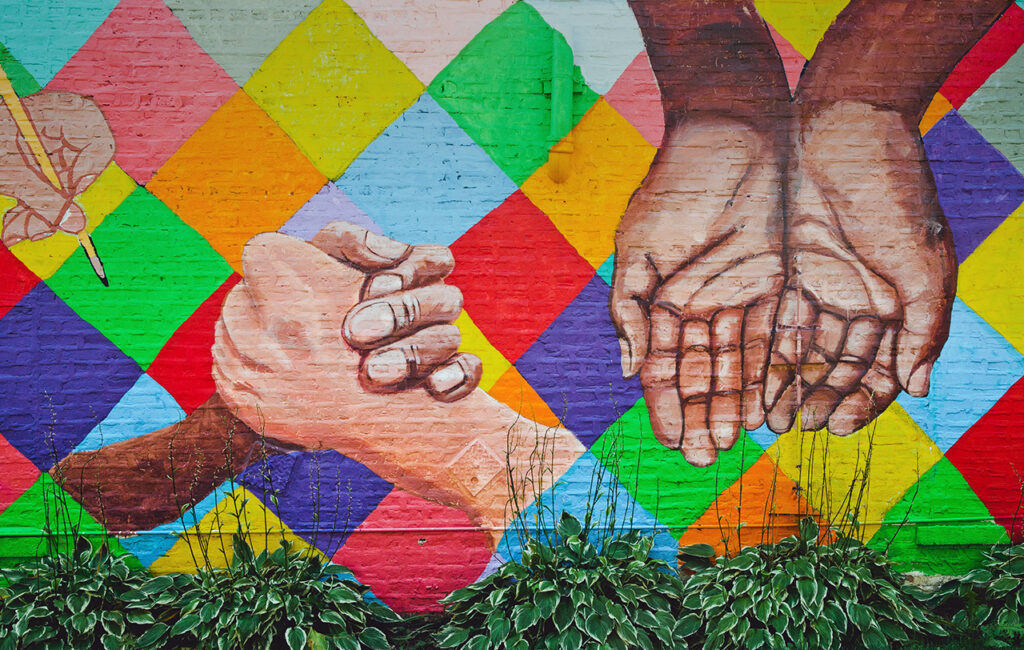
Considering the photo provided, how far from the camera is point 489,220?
4199 mm

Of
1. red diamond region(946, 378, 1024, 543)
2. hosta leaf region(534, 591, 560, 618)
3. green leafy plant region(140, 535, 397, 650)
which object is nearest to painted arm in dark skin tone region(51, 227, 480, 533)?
green leafy plant region(140, 535, 397, 650)

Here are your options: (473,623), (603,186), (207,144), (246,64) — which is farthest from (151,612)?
(603,186)

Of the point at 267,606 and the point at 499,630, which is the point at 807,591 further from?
the point at 267,606

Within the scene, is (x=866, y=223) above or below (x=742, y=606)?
above

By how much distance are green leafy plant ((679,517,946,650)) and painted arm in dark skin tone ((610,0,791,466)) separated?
2.58ft

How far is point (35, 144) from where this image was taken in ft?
13.4

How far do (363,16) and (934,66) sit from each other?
327 centimetres

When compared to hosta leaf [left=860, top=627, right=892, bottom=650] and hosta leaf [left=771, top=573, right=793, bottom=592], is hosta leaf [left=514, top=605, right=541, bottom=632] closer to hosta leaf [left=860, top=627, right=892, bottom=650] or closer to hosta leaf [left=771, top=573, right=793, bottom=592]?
hosta leaf [left=771, top=573, right=793, bottom=592]

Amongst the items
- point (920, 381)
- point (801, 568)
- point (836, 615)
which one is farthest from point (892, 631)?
point (920, 381)

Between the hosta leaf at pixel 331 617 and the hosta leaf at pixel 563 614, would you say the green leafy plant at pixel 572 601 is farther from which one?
the hosta leaf at pixel 331 617

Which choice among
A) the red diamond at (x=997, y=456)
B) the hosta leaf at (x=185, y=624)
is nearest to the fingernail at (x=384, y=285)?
the hosta leaf at (x=185, y=624)

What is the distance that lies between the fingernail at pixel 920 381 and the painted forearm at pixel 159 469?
3832 millimetres

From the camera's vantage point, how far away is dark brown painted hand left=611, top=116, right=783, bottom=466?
4.22 m

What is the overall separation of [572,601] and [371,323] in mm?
1850
